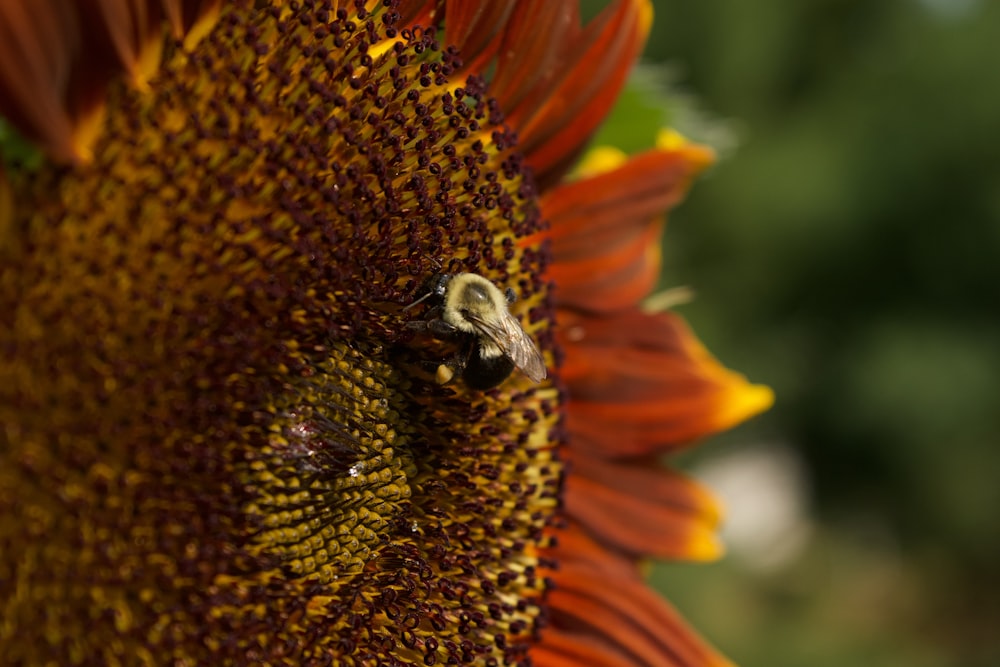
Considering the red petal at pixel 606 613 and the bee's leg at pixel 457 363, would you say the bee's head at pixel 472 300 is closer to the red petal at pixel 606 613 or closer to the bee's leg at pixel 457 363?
the bee's leg at pixel 457 363

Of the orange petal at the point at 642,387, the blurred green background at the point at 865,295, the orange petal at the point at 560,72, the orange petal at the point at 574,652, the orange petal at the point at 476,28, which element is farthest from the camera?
the blurred green background at the point at 865,295

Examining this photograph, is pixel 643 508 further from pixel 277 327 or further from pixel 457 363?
pixel 277 327

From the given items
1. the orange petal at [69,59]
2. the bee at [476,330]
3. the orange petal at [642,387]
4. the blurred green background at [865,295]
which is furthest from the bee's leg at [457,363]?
the blurred green background at [865,295]

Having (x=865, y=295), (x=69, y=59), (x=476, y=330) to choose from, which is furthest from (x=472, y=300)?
(x=865, y=295)

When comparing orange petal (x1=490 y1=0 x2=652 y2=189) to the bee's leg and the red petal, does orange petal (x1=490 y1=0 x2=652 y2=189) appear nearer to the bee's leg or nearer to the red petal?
the bee's leg

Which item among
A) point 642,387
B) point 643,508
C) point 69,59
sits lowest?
point 69,59

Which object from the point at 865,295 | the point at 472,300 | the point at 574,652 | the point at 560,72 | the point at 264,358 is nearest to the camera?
the point at 264,358
